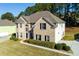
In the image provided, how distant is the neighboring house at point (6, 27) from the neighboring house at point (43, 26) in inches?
4.8

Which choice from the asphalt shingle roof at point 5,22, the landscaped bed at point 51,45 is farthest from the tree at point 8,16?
the landscaped bed at point 51,45

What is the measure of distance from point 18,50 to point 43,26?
0.80m

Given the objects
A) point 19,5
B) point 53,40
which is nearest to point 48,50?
point 53,40

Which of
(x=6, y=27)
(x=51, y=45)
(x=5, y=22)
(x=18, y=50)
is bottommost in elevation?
(x=18, y=50)

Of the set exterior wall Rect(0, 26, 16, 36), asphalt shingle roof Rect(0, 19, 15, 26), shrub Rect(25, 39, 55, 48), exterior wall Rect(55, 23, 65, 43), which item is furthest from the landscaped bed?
asphalt shingle roof Rect(0, 19, 15, 26)

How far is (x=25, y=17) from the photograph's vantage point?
249 inches

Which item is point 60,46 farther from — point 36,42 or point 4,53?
point 4,53

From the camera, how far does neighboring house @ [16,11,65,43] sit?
622 centimetres

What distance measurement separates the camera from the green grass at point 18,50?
621cm

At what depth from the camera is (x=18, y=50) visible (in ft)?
20.6

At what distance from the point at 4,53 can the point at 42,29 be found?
3.38ft

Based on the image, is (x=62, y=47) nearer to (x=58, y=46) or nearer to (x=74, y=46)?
(x=58, y=46)

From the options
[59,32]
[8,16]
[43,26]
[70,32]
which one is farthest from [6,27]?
[70,32]

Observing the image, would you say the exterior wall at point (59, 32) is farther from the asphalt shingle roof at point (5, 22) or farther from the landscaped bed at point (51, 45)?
the asphalt shingle roof at point (5, 22)
